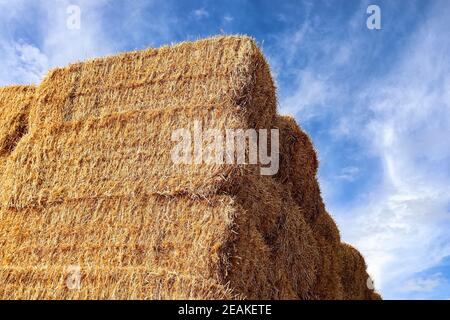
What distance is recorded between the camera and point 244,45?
6273mm

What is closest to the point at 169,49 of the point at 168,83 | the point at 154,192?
the point at 168,83

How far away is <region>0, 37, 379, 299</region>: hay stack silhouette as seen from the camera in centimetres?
520

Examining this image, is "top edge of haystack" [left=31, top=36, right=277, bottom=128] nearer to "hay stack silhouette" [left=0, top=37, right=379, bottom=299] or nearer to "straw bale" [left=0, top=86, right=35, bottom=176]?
"hay stack silhouette" [left=0, top=37, right=379, bottom=299]

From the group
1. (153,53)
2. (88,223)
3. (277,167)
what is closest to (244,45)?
(153,53)

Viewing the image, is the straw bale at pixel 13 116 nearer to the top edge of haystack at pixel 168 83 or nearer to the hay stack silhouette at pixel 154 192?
the hay stack silhouette at pixel 154 192

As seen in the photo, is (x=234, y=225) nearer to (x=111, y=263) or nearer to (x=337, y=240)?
(x=111, y=263)

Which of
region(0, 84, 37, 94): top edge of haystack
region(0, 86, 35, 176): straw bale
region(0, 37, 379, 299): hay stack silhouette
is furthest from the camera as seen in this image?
region(0, 84, 37, 94): top edge of haystack

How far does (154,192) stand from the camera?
5.70 metres

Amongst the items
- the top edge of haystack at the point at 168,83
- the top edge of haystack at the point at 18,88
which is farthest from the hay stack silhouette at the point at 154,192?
the top edge of haystack at the point at 18,88

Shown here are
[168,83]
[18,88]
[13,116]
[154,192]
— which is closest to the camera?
[154,192]

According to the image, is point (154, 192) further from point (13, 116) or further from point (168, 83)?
point (13, 116)

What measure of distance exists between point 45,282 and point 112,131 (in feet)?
6.33

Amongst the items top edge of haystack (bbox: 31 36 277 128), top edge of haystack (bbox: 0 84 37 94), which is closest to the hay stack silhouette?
top edge of haystack (bbox: 31 36 277 128)

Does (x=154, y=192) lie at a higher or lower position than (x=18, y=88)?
lower
